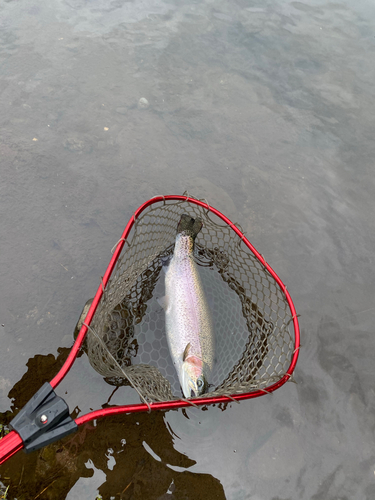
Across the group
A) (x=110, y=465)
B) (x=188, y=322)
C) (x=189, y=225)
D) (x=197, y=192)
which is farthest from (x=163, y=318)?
(x=197, y=192)

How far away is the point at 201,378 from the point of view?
9.89 feet

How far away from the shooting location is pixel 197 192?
14.3 ft

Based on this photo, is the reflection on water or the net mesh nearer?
the reflection on water

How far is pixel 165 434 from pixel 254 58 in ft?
19.0

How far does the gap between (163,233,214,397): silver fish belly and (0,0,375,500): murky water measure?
378mm

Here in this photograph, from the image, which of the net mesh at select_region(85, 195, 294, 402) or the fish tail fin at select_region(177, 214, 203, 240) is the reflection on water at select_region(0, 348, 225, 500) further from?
the fish tail fin at select_region(177, 214, 203, 240)

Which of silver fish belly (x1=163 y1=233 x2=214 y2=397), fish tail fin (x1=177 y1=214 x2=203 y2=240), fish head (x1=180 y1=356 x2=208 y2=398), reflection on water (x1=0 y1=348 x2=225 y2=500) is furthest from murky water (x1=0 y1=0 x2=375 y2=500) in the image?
fish tail fin (x1=177 y1=214 x2=203 y2=240)

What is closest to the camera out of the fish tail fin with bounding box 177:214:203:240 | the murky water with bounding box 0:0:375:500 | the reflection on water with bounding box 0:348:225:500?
the reflection on water with bounding box 0:348:225:500

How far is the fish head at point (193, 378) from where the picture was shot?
299 centimetres

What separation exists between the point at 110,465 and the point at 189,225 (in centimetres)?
226

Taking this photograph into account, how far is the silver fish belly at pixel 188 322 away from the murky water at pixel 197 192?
0.38 metres

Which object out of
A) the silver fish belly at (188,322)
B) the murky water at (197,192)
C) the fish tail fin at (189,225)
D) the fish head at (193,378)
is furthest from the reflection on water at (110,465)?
the fish tail fin at (189,225)

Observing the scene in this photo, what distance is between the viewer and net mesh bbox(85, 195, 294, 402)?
9.82 ft

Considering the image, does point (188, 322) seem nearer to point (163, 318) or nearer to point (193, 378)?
point (163, 318)
